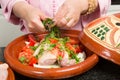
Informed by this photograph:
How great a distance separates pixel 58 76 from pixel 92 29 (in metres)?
0.17

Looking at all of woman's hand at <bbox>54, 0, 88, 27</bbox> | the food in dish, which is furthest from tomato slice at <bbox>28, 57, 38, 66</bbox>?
woman's hand at <bbox>54, 0, 88, 27</bbox>

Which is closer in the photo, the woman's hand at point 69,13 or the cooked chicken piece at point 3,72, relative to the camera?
the cooked chicken piece at point 3,72

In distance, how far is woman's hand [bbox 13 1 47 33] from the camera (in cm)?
63

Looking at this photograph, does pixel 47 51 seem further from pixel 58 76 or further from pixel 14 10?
pixel 14 10

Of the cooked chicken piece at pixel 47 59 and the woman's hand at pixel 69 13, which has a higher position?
the woman's hand at pixel 69 13

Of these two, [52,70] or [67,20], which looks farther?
[67,20]

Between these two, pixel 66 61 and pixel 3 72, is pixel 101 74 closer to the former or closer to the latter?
pixel 66 61

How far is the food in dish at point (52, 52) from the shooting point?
57cm

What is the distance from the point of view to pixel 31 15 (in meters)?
0.65

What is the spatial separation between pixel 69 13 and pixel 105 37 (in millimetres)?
121

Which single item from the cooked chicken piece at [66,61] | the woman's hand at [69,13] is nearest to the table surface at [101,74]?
the cooked chicken piece at [66,61]

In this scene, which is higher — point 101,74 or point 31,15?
point 31,15

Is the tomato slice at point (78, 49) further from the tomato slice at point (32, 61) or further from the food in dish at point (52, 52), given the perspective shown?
the tomato slice at point (32, 61)

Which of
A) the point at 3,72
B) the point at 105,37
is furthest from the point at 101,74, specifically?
the point at 3,72
